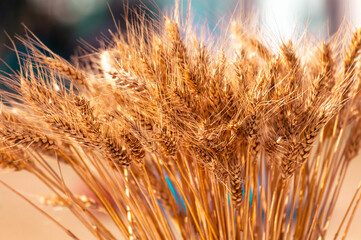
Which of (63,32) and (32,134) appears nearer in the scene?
(32,134)

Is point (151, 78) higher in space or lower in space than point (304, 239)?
higher

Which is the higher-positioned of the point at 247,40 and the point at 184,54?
the point at 247,40

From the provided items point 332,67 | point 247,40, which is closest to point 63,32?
point 247,40

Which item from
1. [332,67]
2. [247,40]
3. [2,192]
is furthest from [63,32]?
[332,67]

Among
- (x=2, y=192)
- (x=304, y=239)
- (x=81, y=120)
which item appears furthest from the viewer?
(x=2, y=192)

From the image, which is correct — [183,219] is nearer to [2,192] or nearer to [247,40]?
[247,40]

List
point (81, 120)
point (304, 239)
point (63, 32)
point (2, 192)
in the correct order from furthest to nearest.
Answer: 1. point (63, 32)
2. point (2, 192)
3. point (304, 239)
4. point (81, 120)

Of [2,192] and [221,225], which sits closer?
[221,225]

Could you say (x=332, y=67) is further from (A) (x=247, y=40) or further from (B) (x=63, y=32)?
(B) (x=63, y=32)

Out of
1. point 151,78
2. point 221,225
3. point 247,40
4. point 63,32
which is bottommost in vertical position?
point 221,225
